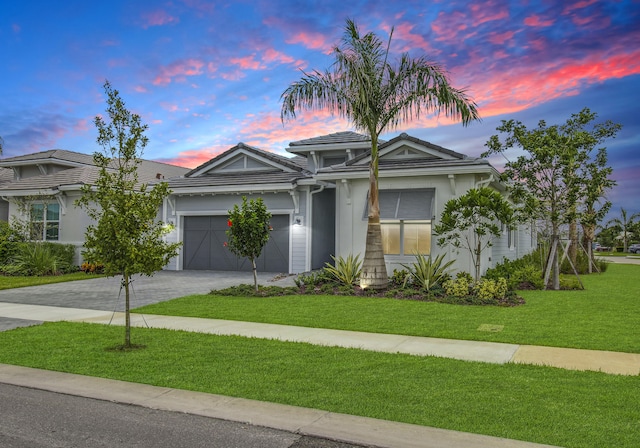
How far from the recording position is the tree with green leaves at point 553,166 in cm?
1730

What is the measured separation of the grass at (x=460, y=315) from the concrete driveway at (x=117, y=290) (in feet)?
4.85

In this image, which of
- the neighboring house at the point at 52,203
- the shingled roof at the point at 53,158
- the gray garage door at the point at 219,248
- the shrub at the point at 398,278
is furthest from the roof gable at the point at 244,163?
the shingled roof at the point at 53,158

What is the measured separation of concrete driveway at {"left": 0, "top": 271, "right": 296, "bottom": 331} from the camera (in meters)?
14.3

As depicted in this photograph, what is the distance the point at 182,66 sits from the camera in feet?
64.6

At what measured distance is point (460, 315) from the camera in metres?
11.9

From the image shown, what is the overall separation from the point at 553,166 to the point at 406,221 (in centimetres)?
540

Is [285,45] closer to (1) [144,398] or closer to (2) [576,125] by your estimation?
(2) [576,125]

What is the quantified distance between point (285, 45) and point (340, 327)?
1086 centimetres

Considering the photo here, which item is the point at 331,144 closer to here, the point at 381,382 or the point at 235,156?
the point at 235,156

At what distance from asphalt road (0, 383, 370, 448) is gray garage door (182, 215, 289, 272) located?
54.4 feet

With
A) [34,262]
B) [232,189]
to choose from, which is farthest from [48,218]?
[232,189]

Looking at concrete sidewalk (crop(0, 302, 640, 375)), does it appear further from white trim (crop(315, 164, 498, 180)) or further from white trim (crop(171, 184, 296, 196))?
white trim (crop(171, 184, 296, 196))

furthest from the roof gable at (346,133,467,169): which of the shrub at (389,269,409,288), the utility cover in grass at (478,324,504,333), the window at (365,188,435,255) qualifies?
the utility cover in grass at (478,324,504,333)

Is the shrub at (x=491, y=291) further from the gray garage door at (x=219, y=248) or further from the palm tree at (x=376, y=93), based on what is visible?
the gray garage door at (x=219, y=248)
